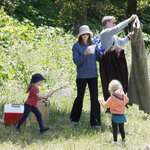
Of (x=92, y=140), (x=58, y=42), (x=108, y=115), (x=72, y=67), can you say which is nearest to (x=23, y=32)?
(x=58, y=42)

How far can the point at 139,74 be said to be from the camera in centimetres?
594

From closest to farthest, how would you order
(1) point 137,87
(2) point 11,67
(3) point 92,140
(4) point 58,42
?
(3) point 92,140, (1) point 137,87, (2) point 11,67, (4) point 58,42

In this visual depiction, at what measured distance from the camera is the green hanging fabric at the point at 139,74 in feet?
18.9

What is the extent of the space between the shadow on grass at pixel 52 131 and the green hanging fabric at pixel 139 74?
824 mm

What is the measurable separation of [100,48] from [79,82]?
733 millimetres

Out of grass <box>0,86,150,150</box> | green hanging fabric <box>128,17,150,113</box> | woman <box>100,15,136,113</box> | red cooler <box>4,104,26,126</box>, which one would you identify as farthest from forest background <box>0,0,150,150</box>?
woman <box>100,15,136,113</box>

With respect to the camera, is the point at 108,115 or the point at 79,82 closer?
the point at 79,82

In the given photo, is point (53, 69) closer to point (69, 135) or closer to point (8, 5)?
point (69, 135)

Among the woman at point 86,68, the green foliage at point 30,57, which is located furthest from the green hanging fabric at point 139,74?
the green foliage at point 30,57

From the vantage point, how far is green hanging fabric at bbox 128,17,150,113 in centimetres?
575

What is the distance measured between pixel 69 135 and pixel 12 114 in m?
1.09

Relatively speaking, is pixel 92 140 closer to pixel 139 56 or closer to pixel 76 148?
pixel 76 148

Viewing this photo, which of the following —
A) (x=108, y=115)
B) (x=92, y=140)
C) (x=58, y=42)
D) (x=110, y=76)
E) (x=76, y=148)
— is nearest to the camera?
(x=76, y=148)

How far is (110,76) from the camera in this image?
18.2ft
